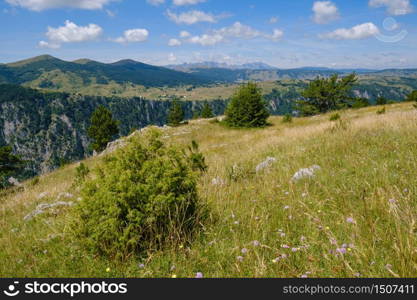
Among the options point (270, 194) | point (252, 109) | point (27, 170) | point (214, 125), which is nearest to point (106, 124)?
point (214, 125)

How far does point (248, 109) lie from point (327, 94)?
30805mm

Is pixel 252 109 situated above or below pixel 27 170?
above

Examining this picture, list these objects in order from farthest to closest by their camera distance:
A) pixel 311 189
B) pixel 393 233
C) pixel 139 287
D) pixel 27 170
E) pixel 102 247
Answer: pixel 27 170
pixel 311 189
pixel 102 247
pixel 393 233
pixel 139 287

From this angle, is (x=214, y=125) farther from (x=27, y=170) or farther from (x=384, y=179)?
(x=27, y=170)

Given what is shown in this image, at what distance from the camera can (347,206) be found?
366cm

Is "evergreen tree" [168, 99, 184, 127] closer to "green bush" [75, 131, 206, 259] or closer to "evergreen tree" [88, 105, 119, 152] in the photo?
"evergreen tree" [88, 105, 119, 152]

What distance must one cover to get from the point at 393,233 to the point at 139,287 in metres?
2.70

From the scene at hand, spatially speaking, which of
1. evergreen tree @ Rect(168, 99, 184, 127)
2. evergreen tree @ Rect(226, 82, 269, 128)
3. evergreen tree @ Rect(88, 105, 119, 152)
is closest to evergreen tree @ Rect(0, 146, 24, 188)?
evergreen tree @ Rect(88, 105, 119, 152)

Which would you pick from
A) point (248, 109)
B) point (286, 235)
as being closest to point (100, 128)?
point (248, 109)

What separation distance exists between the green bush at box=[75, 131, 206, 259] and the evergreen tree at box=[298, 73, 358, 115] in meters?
61.9

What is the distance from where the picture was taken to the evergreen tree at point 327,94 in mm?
57562

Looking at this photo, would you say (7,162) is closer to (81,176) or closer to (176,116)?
(176,116)

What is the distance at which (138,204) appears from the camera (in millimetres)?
3324

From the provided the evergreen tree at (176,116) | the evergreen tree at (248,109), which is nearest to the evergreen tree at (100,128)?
the evergreen tree at (176,116)
